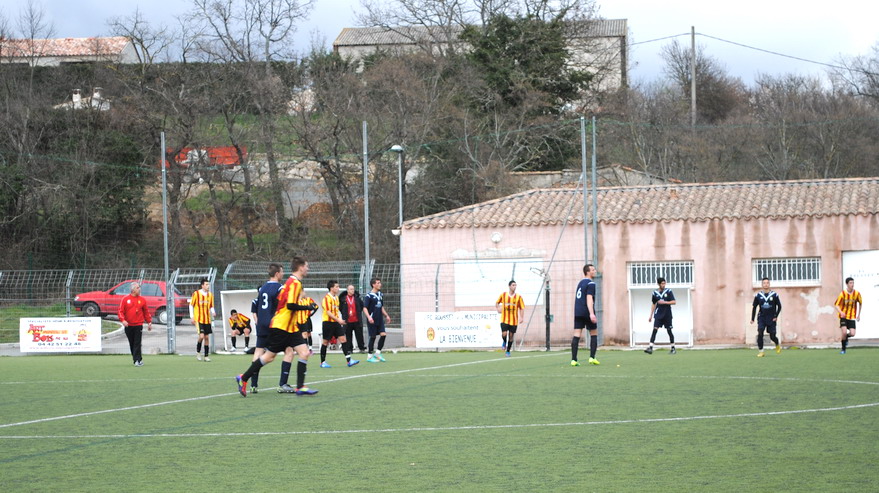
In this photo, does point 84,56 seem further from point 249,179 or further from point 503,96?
point 503,96

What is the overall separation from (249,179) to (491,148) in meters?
11.5

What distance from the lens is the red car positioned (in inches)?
1390

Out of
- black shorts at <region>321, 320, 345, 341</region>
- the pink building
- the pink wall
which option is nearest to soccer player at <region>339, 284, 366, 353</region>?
black shorts at <region>321, 320, 345, 341</region>

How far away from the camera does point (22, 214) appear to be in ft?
150

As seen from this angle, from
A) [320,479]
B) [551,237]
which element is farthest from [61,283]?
[320,479]

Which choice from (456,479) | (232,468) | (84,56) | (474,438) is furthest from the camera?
(84,56)

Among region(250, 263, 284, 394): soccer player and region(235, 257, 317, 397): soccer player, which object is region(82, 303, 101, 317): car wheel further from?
region(235, 257, 317, 397): soccer player

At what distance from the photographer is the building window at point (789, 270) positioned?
3000 cm

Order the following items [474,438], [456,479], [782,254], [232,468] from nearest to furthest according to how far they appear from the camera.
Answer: [456,479], [232,468], [474,438], [782,254]

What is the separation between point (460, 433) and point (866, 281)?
2357 centimetres

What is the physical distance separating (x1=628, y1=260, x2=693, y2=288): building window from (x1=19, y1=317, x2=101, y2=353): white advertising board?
1568 centimetres

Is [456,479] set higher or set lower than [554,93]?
lower

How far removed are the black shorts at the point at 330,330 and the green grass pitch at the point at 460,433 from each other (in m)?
3.92

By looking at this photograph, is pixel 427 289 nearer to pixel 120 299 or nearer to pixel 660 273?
pixel 660 273
